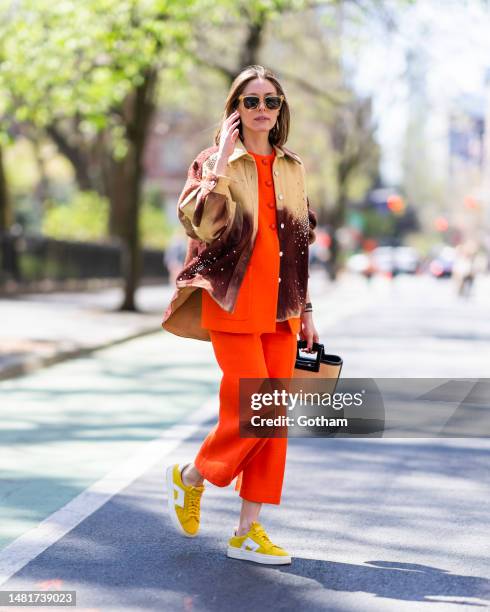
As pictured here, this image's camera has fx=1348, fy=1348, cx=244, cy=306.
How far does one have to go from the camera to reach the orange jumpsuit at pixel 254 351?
16.3ft

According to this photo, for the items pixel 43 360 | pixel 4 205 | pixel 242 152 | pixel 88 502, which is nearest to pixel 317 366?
pixel 242 152

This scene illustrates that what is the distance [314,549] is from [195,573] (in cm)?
64

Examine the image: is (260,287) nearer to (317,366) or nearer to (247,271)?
(247,271)

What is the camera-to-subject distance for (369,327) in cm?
2195

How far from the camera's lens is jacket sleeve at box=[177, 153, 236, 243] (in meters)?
4.87

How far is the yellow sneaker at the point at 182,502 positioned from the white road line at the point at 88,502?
0.53 m

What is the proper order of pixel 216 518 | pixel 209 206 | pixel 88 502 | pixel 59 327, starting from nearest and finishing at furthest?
pixel 209 206 < pixel 216 518 < pixel 88 502 < pixel 59 327

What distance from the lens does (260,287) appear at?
16.4 feet

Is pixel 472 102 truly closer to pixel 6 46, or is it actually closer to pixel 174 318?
pixel 6 46

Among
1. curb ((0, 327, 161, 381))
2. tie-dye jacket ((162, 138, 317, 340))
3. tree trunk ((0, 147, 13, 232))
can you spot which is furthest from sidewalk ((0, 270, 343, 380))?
tie-dye jacket ((162, 138, 317, 340))

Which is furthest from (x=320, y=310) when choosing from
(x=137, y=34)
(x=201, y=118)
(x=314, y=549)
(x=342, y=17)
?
(x=314, y=549)

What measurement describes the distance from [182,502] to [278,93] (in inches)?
65.1

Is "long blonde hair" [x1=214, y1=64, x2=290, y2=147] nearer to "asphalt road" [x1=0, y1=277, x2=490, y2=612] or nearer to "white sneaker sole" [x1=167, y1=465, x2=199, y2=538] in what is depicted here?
"white sneaker sole" [x1=167, y1=465, x2=199, y2=538]

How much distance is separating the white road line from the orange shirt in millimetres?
1155
